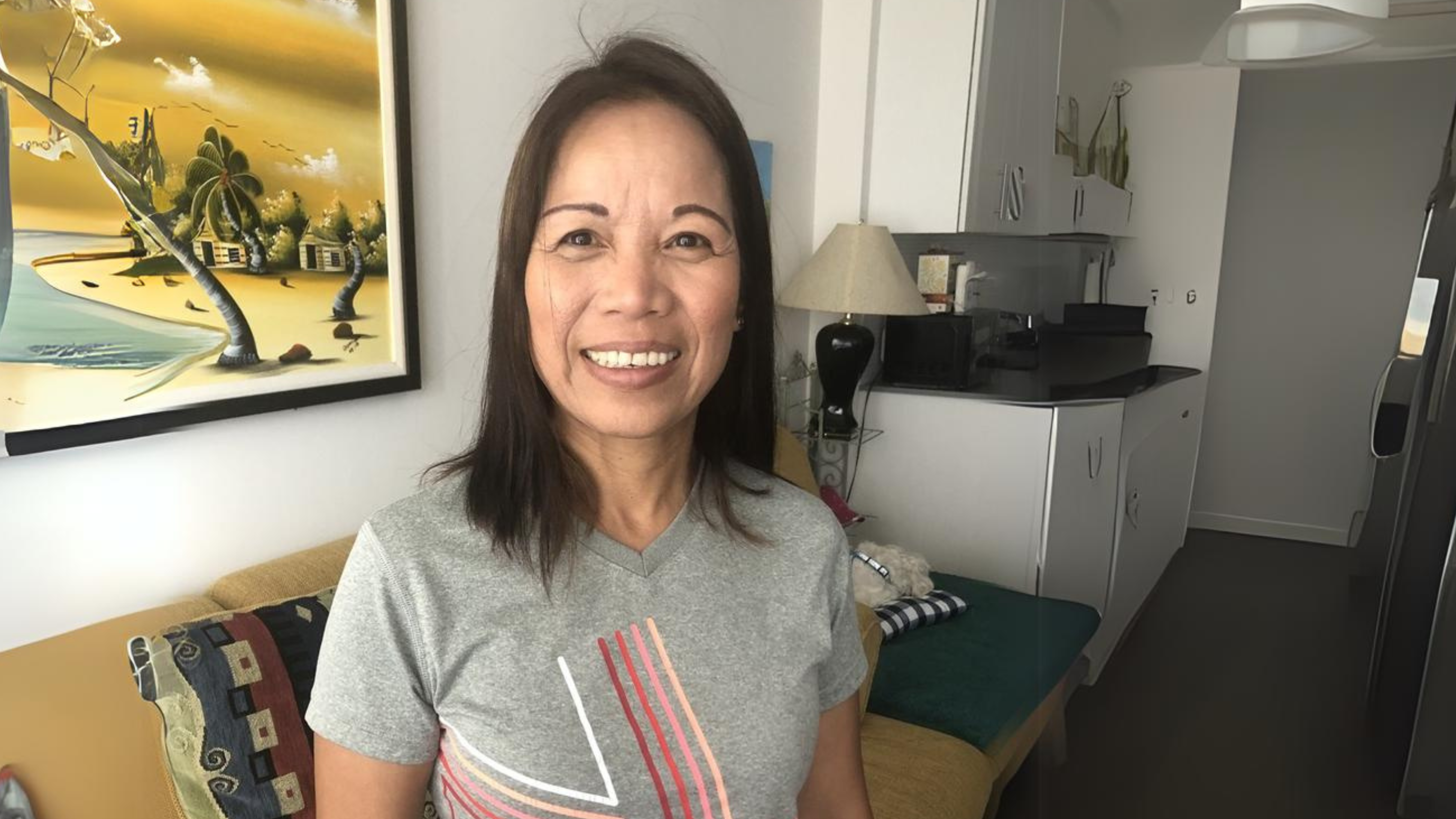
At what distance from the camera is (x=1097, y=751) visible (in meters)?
1.68

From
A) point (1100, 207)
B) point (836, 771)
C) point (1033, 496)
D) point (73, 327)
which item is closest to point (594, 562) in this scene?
point (836, 771)

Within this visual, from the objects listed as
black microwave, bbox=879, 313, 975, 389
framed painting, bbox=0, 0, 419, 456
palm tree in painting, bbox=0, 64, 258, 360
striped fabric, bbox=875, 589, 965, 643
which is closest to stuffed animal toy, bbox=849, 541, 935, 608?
striped fabric, bbox=875, 589, 965, 643

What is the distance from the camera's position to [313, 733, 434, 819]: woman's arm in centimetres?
52

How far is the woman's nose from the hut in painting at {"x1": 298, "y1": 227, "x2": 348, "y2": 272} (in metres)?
0.82

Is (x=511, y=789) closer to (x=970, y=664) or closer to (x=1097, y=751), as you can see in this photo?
(x=970, y=664)

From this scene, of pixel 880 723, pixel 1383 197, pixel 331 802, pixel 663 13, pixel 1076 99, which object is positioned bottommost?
pixel 880 723

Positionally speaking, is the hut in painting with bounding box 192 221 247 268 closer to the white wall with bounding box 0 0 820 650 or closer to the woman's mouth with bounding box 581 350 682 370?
the white wall with bounding box 0 0 820 650

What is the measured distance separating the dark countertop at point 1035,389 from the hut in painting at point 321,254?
4.48 feet

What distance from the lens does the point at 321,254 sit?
121 centimetres

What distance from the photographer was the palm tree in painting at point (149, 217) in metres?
0.90

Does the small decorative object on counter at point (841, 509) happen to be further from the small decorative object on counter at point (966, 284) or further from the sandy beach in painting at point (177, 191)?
the sandy beach in painting at point (177, 191)

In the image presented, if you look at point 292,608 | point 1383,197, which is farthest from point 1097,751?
point 292,608

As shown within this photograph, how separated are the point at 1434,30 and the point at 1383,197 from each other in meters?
0.21

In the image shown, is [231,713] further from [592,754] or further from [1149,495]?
[1149,495]
